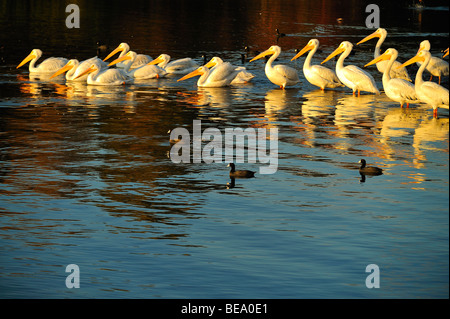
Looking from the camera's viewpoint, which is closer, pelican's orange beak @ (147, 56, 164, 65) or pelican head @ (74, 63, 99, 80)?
pelican head @ (74, 63, 99, 80)

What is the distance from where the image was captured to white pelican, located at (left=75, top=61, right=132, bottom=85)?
2409 centimetres

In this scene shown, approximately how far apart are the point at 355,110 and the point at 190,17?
30763 mm

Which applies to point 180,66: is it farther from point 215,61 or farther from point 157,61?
point 215,61

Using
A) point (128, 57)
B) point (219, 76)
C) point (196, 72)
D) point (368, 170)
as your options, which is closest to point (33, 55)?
point (128, 57)

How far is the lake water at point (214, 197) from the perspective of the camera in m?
9.84

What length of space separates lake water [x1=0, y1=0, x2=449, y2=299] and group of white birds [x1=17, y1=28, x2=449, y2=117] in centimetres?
38

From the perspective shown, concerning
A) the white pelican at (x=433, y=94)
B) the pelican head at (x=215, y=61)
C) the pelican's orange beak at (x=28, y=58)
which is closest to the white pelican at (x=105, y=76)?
the pelican head at (x=215, y=61)

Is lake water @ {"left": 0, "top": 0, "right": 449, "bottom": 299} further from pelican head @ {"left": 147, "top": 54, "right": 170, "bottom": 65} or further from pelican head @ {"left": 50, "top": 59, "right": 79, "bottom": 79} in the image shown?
pelican head @ {"left": 147, "top": 54, "right": 170, "bottom": 65}

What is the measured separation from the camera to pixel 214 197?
12922mm

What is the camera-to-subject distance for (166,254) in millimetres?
10508

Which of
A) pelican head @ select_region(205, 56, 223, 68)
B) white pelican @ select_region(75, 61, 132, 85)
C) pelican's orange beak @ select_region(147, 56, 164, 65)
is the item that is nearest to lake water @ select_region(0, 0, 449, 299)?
white pelican @ select_region(75, 61, 132, 85)

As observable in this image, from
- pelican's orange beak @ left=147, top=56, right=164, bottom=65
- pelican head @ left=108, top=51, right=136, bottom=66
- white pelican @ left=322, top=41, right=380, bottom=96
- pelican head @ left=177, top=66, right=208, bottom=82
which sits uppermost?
pelican head @ left=108, top=51, right=136, bottom=66

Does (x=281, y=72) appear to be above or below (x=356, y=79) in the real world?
above

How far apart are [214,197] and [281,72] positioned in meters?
11.3
